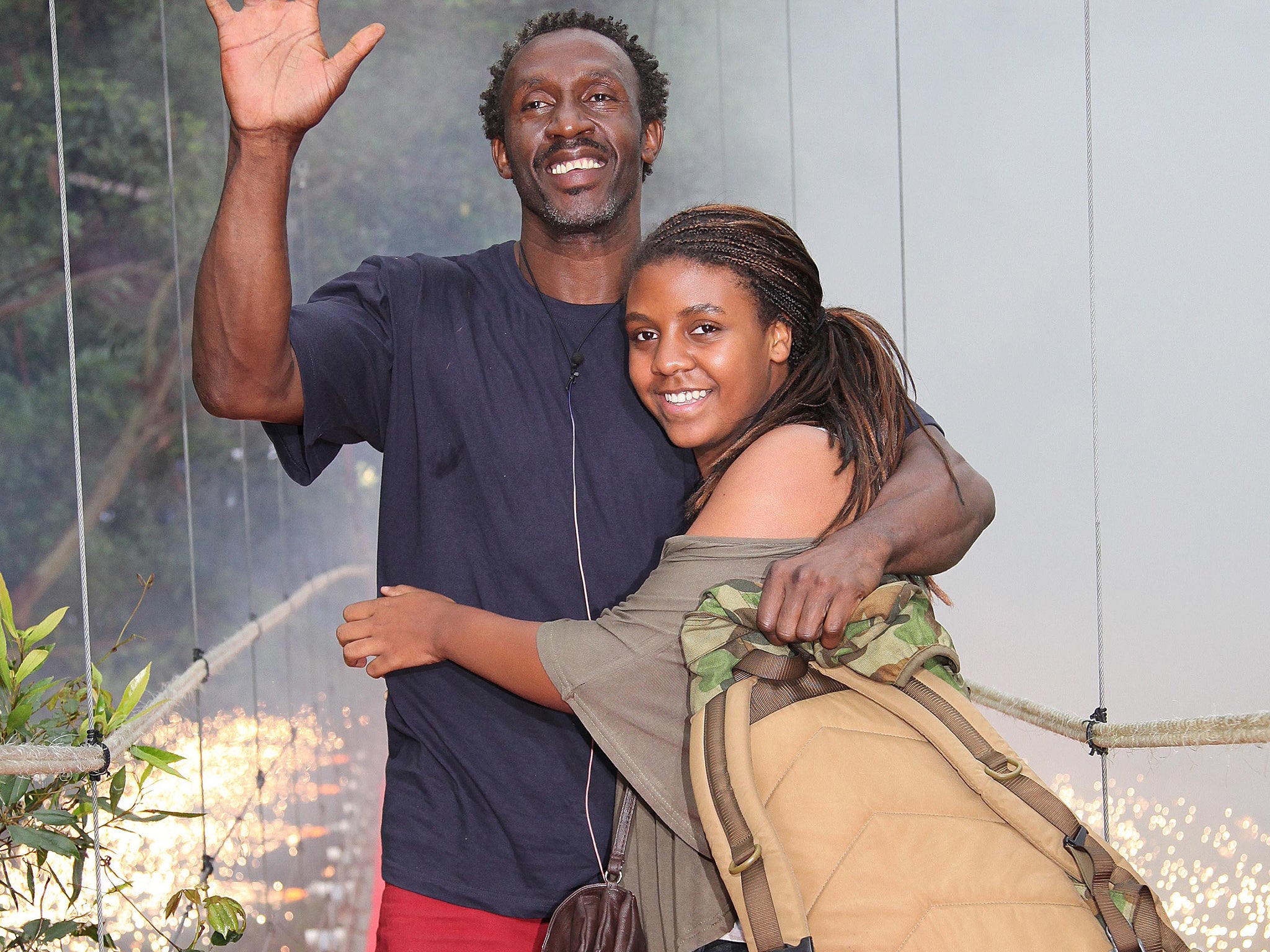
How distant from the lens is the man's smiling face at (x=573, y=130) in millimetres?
1281

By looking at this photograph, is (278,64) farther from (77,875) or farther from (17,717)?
(77,875)

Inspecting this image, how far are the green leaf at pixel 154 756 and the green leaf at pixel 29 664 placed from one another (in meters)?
0.14

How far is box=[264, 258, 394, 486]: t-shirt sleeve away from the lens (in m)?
1.09

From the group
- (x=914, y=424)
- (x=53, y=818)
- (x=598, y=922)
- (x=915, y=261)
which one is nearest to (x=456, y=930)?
(x=598, y=922)

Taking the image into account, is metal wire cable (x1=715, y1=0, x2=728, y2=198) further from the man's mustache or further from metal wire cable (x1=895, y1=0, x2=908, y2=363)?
the man's mustache

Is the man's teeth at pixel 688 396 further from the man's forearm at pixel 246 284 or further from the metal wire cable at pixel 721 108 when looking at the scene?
the metal wire cable at pixel 721 108

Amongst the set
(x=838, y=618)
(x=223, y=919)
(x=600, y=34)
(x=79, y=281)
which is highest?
(x=79, y=281)

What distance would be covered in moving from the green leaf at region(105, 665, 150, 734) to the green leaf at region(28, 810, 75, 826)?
0.11 m

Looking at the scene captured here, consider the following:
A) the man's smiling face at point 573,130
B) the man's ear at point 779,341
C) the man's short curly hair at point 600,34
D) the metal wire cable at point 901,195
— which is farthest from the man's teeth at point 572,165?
the metal wire cable at point 901,195

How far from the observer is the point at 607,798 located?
1.14 meters

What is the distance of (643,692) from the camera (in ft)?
3.08

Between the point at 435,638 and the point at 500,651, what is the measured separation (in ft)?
0.25

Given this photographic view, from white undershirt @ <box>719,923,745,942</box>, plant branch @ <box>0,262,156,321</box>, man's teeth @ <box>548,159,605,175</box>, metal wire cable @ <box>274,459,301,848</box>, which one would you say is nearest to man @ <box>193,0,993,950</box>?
man's teeth @ <box>548,159,605,175</box>

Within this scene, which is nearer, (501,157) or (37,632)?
(37,632)
